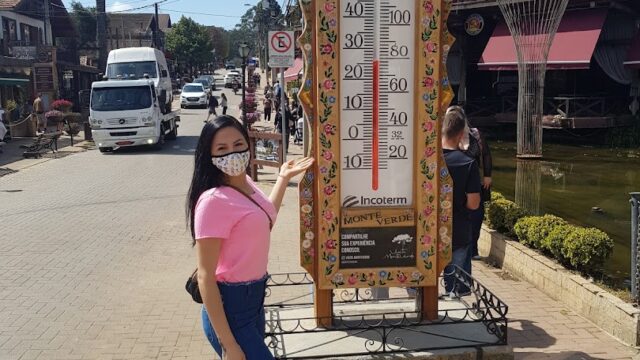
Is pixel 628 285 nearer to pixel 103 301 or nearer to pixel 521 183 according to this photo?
pixel 103 301

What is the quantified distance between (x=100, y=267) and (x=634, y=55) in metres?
19.2

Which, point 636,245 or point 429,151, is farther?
point 636,245

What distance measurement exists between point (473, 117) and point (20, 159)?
1749 centimetres

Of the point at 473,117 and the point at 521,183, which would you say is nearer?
the point at 521,183

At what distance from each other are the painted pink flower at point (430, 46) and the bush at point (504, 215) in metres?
3.97

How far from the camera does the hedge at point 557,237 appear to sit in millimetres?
5992

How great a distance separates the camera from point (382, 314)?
4.53 metres

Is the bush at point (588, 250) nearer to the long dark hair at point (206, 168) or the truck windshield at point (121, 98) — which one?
the long dark hair at point (206, 168)

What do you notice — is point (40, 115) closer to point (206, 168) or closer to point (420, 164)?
point (420, 164)

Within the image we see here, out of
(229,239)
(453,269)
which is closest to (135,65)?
(453,269)

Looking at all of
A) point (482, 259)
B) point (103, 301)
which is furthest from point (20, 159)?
point (482, 259)

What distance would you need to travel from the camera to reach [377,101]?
4.21m

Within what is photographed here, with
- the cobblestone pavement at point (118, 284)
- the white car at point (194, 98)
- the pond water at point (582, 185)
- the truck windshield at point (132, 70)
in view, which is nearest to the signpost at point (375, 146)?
the cobblestone pavement at point (118, 284)

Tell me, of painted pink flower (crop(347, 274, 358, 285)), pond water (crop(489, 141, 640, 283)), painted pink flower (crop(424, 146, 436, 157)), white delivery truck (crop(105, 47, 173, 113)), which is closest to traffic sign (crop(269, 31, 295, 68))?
pond water (crop(489, 141, 640, 283))
